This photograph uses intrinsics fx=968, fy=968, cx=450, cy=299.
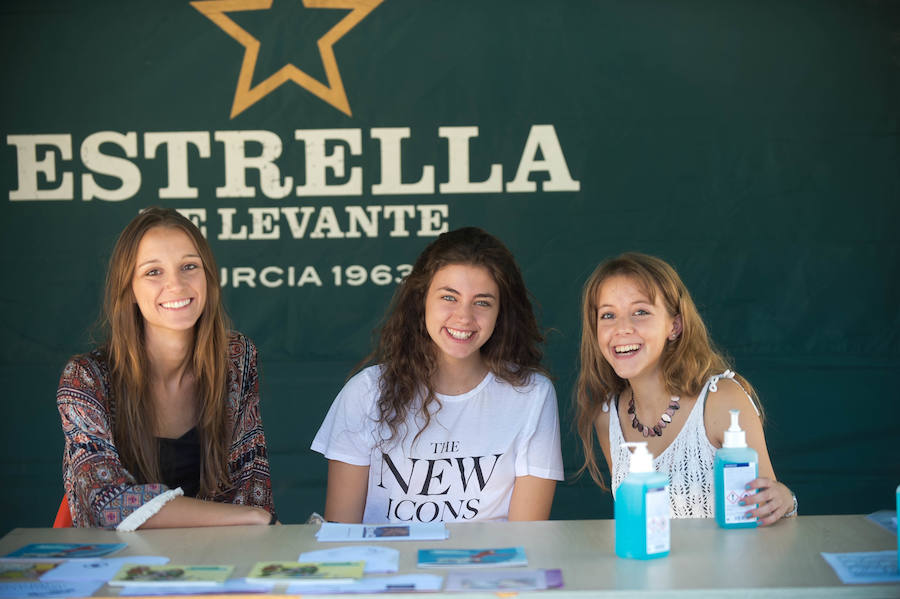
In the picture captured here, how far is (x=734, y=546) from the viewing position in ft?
5.29

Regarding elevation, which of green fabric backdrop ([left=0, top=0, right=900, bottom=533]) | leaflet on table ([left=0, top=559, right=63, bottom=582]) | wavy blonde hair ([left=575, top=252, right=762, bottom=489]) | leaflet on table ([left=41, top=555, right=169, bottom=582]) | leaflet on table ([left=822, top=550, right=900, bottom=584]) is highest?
green fabric backdrop ([left=0, top=0, right=900, bottom=533])

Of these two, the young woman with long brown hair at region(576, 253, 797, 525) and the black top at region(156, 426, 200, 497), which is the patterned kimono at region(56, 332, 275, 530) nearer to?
the black top at region(156, 426, 200, 497)

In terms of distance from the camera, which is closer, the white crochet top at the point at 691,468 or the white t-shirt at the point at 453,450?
the white crochet top at the point at 691,468

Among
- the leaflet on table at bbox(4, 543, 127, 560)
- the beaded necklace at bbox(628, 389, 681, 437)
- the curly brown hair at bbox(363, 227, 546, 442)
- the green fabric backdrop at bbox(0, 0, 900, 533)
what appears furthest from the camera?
the green fabric backdrop at bbox(0, 0, 900, 533)

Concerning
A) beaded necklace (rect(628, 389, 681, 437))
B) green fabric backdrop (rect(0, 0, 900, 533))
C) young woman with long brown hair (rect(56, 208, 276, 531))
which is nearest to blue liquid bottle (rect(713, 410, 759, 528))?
beaded necklace (rect(628, 389, 681, 437))

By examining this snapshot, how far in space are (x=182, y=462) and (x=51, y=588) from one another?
780 millimetres

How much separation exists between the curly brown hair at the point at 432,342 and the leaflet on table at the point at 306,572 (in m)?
0.77

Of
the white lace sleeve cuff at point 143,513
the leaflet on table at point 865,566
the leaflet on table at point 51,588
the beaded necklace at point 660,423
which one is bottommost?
the leaflet on table at point 865,566

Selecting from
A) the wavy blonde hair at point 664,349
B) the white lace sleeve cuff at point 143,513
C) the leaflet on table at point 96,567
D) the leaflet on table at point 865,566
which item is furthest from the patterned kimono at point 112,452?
the leaflet on table at point 865,566

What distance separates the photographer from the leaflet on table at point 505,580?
4.60 ft

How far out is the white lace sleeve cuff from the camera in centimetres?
179

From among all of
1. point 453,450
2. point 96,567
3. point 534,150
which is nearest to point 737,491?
point 453,450

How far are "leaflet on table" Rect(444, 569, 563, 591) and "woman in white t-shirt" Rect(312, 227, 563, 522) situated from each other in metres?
0.72

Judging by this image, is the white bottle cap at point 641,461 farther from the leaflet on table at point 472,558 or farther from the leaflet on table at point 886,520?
the leaflet on table at point 886,520
